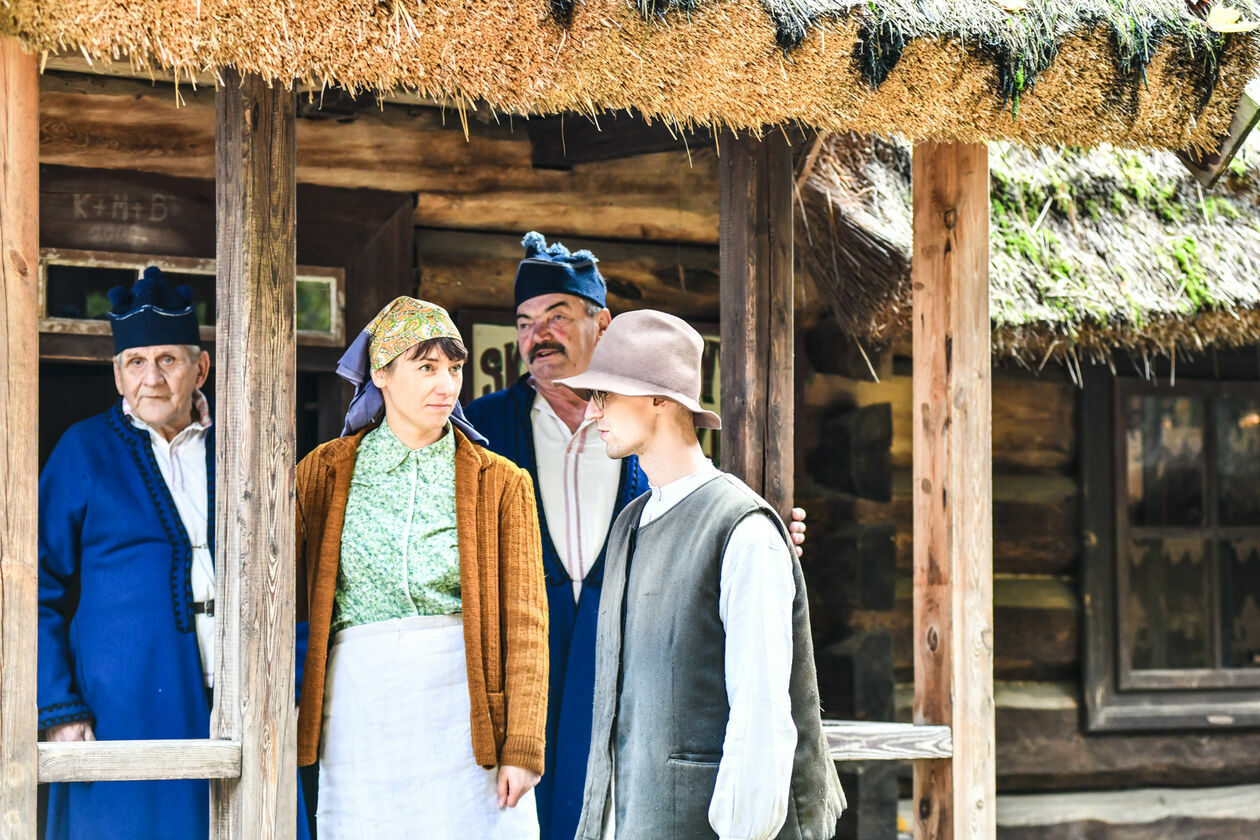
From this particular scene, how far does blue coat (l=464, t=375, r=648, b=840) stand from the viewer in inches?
164

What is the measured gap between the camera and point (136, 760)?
3.24m

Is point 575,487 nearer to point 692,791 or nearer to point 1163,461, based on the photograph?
point 692,791

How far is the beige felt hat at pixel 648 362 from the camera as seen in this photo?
2.94m

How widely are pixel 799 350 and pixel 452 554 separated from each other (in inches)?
102

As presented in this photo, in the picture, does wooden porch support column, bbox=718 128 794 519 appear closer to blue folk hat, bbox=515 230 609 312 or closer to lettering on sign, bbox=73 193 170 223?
blue folk hat, bbox=515 230 609 312

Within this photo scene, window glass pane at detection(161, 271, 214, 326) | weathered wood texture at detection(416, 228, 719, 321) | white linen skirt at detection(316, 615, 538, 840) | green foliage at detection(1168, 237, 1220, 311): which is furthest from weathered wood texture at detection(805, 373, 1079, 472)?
white linen skirt at detection(316, 615, 538, 840)

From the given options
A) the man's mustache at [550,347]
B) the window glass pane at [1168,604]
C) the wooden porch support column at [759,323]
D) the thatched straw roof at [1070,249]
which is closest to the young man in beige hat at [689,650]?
the wooden porch support column at [759,323]

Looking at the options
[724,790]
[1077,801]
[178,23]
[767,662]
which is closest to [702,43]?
[178,23]

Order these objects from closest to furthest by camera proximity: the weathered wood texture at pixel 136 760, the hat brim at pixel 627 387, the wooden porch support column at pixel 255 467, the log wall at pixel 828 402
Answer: the hat brim at pixel 627 387 < the weathered wood texture at pixel 136 760 < the wooden porch support column at pixel 255 467 < the log wall at pixel 828 402

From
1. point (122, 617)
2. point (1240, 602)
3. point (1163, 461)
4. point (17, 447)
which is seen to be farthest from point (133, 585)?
point (1240, 602)

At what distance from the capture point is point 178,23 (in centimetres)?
300

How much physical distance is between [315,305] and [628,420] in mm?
→ 2385

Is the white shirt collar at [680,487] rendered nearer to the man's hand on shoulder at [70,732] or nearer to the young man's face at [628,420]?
the young man's face at [628,420]

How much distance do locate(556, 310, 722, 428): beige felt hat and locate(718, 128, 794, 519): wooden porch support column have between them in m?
0.81
